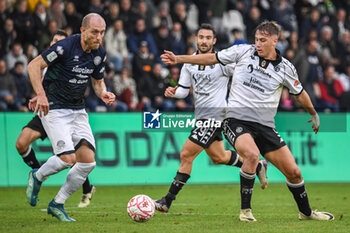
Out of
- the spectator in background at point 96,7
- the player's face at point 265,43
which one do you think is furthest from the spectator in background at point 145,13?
the player's face at point 265,43

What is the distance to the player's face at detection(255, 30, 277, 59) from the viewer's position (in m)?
8.80

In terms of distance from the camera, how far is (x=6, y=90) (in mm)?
16594

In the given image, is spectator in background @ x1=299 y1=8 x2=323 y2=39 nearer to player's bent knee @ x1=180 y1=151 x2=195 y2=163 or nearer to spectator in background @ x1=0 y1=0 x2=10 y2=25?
spectator in background @ x1=0 y1=0 x2=10 y2=25

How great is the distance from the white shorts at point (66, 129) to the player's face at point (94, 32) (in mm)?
985

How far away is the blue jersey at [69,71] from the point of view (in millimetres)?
Result: 8812

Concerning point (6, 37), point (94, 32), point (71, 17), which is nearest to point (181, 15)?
point (71, 17)

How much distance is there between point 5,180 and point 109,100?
6192 mm

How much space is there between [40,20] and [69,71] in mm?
9321

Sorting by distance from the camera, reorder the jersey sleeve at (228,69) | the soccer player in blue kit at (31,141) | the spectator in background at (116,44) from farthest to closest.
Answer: the spectator in background at (116,44)
the soccer player in blue kit at (31,141)
the jersey sleeve at (228,69)

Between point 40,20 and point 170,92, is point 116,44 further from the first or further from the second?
point 170,92

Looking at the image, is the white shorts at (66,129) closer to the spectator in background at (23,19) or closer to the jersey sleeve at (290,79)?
the jersey sleeve at (290,79)

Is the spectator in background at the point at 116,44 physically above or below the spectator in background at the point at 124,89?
above

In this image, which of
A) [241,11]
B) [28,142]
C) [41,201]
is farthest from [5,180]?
[241,11]

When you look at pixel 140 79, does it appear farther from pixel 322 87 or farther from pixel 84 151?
pixel 84 151
